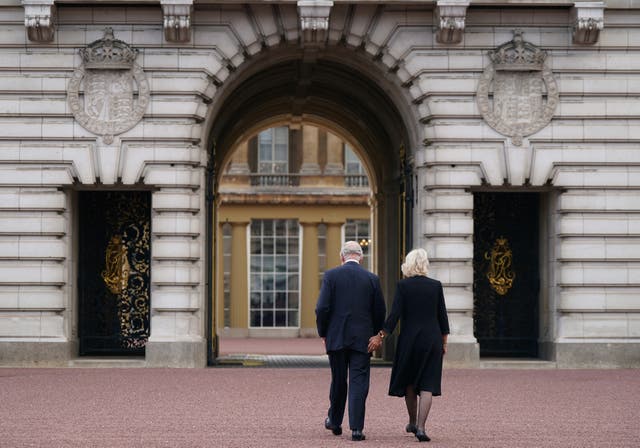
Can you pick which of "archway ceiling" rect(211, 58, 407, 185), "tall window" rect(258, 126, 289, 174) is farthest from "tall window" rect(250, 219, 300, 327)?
"archway ceiling" rect(211, 58, 407, 185)

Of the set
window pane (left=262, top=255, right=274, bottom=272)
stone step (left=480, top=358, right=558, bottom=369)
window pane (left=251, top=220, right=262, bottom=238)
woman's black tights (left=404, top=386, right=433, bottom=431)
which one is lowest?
stone step (left=480, top=358, right=558, bottom=369)

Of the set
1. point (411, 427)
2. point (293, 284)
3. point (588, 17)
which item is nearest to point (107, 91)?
point (588, 17)

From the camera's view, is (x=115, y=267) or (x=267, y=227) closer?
(x=115, y=267)

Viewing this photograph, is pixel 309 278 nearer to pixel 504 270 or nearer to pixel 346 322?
pixel 504 270

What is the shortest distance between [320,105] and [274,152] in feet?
66.2

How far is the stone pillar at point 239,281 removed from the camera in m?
49.4

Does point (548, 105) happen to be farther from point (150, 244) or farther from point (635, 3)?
point (150, 244)

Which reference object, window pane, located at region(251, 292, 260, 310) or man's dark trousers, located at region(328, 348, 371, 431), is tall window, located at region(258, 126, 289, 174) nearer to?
window pane, located at region(251, 292, 260, 310)

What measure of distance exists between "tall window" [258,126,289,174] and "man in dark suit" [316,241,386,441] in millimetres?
37237

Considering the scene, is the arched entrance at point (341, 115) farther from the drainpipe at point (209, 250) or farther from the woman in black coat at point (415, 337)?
the woman in black coat at point (415, 337)

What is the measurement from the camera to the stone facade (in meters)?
23.0

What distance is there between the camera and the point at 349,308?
1370 cm

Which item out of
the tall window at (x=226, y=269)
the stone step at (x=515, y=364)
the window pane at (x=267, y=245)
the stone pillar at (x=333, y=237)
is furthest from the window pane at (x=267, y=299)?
the stone step at (x=515, y=364)

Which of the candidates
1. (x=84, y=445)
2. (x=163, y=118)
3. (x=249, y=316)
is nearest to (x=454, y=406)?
(x=84, y=445)
